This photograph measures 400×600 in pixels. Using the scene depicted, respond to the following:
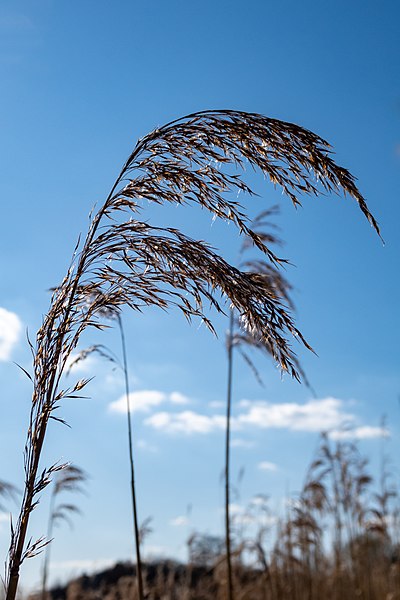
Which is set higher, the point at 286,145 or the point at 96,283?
the point at 286,145

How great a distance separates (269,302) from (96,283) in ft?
1.88

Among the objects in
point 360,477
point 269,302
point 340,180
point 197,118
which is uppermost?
point 360,477

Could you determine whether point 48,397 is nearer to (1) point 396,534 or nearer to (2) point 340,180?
(2) point 340,180

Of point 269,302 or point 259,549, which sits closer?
point 269,302

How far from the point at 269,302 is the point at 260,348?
286cm

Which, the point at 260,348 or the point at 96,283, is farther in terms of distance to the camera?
the point at 260,348

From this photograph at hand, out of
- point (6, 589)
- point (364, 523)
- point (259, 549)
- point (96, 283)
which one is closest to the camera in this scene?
point (6, 589)

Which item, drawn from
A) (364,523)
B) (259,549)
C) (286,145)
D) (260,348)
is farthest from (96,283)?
(364,523)

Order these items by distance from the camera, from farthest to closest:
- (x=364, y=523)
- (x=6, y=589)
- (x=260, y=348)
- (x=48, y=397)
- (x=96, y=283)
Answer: (x=364, y=523)
(x=260, y=348)
(x=96, y=283)
(x=48, y=397)
(x=6, y=589)

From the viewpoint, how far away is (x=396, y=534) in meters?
13.1

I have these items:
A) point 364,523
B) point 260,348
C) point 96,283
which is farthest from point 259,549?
point 364,523

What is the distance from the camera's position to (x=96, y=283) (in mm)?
2605

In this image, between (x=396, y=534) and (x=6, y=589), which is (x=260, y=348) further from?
(x=396, y=534)

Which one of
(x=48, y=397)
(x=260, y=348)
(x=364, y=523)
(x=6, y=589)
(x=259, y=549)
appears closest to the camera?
(x=6, y=589)
